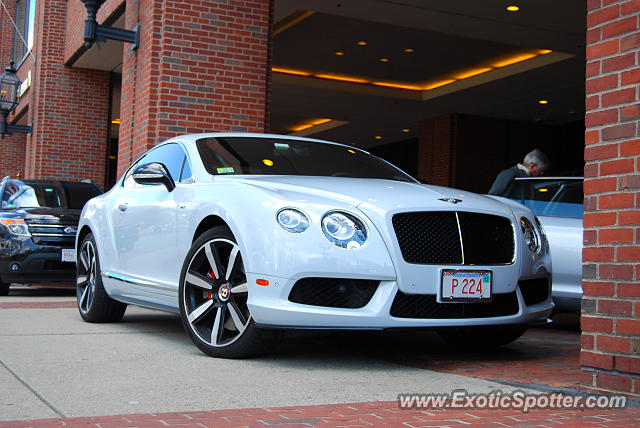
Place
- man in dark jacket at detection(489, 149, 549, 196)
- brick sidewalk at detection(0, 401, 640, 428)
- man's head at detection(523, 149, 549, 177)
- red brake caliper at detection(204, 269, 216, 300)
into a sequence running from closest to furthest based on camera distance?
1. brick sidewalk at detection(0, 401, 640, 428)
2. red brake caliper at detection(204, 269, 216, 300)
3. man in dark jacket at detection(489, 149, 549, 196)
4. man's head at detection(523, 149, 549, 177)

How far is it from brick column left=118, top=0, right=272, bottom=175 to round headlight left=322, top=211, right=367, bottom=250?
17.4 feet

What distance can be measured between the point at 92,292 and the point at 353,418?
13.2 ft

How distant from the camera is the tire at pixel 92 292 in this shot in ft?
21.0

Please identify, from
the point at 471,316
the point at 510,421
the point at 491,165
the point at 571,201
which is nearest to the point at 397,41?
the point at 491,165

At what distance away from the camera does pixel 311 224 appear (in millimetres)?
4164

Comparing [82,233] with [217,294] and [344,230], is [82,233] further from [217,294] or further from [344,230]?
[344,230]

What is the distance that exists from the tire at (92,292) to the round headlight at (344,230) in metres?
2.87

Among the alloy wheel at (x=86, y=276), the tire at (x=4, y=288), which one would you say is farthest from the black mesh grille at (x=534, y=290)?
the tire at (x=4, y=288)

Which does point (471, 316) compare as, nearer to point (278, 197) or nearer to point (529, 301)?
point (529, 301)

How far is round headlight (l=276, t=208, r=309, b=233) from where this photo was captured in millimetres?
4176

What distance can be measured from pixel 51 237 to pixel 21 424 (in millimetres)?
7429

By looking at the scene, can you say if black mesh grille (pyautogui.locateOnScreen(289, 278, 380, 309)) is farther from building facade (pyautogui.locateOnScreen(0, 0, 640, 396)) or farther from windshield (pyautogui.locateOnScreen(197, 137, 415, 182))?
windshield (pyautogui.locateOnScreen(197, 137, 415, 182))

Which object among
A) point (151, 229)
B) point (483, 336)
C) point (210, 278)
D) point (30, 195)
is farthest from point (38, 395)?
point (30, 195)

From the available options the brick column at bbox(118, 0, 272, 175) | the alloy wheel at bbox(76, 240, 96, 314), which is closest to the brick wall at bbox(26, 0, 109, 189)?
the brick column at bbox(118, 0, 272, 175)
